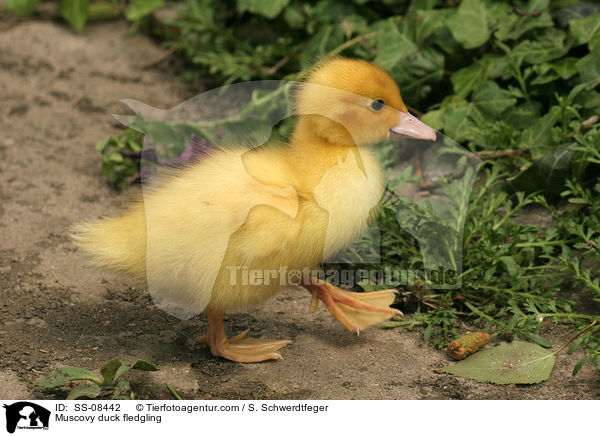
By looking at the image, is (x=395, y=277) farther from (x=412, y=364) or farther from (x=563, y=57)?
(x=563, y=57)

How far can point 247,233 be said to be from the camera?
2.16m

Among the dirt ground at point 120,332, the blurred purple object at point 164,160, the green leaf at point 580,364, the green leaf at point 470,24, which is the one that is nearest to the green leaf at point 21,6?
the dirt ground at point 120,332

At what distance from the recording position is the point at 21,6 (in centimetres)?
475

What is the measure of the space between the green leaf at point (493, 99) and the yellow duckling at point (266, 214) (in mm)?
1044

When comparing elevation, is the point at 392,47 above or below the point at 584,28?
below

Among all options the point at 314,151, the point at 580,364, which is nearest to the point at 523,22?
the point at 314,151

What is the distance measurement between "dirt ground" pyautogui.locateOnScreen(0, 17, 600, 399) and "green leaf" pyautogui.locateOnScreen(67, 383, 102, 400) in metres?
0.10

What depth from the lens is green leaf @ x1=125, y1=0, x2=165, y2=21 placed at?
15.1ft

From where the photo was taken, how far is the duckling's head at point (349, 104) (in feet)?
7.66

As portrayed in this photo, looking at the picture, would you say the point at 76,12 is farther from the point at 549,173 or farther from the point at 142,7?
the point at 549,173

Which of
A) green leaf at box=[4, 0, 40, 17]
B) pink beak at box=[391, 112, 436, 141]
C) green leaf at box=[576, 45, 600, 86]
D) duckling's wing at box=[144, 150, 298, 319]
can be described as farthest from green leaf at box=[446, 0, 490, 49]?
green leaf at box=[4, 0, 40, 17]
